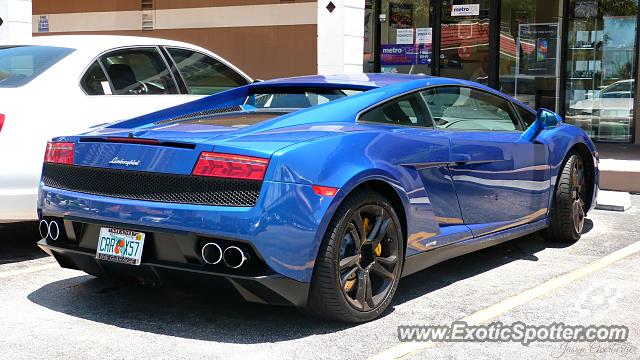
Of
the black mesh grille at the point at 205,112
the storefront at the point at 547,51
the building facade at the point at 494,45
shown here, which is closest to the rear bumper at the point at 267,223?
the black mesh grille at the point at 205,112

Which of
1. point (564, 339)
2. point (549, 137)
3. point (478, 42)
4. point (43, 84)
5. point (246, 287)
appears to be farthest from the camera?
point (478, 42)

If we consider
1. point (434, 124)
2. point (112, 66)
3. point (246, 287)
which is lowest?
point (246, 287)

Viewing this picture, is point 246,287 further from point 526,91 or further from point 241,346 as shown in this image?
point 526,91

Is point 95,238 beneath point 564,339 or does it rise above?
above

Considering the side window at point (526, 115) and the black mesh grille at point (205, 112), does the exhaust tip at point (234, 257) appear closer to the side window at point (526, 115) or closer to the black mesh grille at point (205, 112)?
the black mesh grille at point (205, 112)

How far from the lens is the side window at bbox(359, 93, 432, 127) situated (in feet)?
14.8

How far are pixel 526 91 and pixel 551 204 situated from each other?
8.46 m

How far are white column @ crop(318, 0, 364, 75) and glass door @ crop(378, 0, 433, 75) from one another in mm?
3229

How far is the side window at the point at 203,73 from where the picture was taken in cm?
687

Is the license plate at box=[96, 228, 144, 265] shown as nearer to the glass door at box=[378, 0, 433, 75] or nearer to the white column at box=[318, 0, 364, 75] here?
the white column at box=[318, 0, 364, 75]

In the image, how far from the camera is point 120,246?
4.00 m

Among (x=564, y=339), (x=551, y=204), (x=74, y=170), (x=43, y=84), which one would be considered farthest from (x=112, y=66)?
(x=564, y=339)

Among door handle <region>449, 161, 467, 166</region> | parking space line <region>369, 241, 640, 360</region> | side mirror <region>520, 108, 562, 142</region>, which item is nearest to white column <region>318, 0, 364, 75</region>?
side mirror <region>520, 108, 562, 142</region>

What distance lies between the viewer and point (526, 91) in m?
14.1
